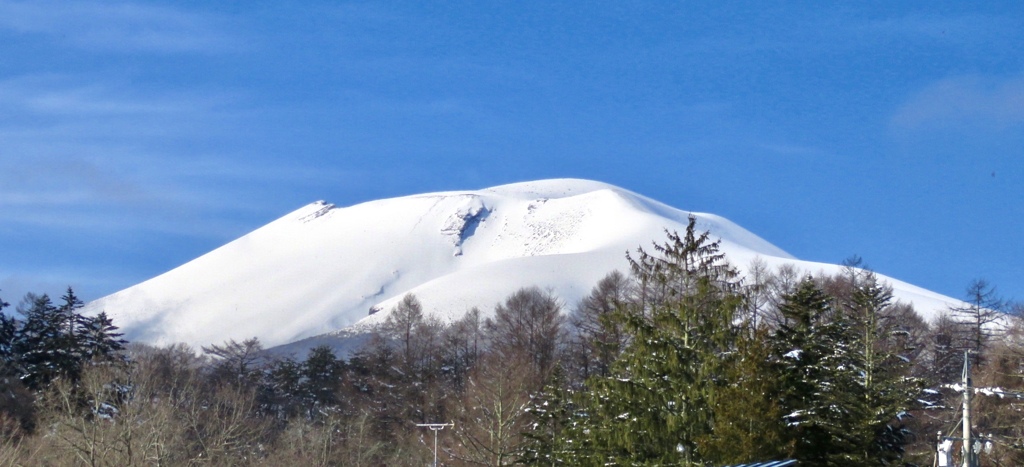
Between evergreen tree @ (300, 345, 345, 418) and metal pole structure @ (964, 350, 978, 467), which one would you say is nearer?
metal pole structure @ (964, 350, 978, 467)

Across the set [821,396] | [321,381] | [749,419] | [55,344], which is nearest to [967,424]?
[749,419]

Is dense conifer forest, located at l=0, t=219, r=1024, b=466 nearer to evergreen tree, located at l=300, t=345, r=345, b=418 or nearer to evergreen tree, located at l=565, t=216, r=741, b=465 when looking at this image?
evergreen tree, located at l=565, t=216, r=741, b=465

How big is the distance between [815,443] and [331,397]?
5889 centimetres

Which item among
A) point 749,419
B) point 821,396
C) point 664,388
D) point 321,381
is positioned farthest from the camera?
point 321,381

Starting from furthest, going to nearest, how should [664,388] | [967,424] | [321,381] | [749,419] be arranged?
[321,381] → [664,388] → [749,419] → [967,424]

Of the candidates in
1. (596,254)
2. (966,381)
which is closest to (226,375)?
(966,381)

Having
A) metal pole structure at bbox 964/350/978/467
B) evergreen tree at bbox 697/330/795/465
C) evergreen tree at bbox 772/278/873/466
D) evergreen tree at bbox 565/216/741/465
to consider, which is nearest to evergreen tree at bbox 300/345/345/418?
evergreen tree at bbox 565/216/741/465

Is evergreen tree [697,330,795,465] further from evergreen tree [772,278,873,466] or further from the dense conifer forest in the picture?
evergreen tree [772,278,873,466]

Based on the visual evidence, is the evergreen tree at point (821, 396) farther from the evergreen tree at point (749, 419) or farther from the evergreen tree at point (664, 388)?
the evergreen tree at point (664, 388)

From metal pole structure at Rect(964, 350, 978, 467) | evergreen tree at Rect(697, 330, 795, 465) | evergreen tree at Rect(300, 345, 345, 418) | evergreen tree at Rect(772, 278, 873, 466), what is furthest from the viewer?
evergreen tree at Rect(300, 345, 345, 418)

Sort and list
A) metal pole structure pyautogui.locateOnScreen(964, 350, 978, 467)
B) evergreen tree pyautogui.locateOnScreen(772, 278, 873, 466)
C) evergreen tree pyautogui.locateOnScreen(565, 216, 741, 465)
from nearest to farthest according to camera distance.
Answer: metal pole structure pyautogui.locateOnScreen(964, 350, 978, 467)
evergreen tree pyautogui.locateOnScreen(772, 278, 873, 466)
evergreen tree pyautogui.locateOnScreen(565, 216, 741, 465)

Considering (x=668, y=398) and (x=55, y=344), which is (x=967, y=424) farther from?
(x=55, y=344)

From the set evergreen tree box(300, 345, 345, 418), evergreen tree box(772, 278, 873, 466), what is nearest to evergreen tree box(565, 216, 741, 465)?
evergreen tree box(772, 278, 873, 466)

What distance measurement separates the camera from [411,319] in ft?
340
